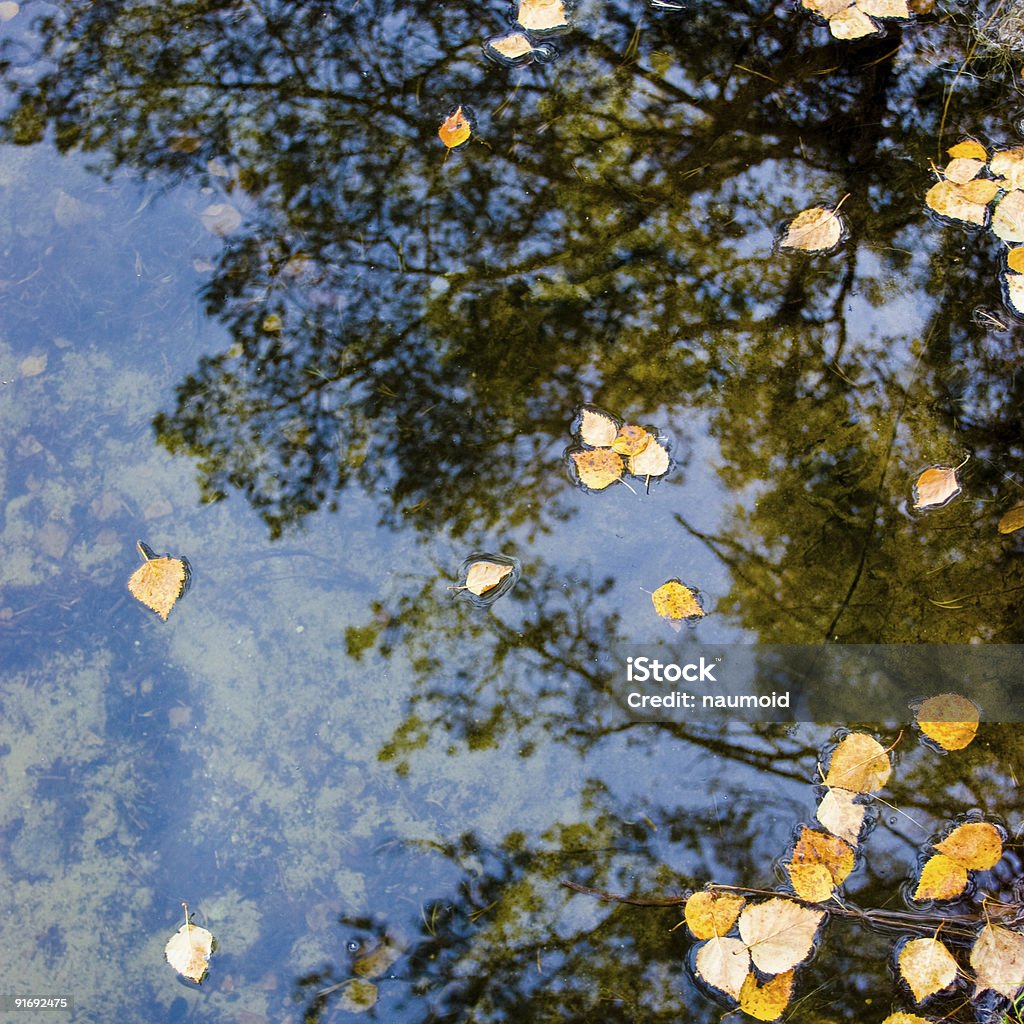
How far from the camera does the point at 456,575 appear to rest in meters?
2.17

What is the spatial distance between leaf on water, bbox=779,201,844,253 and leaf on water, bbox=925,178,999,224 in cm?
30

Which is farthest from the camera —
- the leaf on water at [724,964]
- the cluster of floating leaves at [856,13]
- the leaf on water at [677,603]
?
the cluster of floating leaves at [856,13]

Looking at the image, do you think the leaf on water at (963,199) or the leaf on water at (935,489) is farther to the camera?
the leaf on water at (963,199)

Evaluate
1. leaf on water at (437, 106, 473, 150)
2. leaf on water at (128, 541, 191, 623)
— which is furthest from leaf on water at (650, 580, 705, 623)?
leaf on water at (437, 106, 473, 150)

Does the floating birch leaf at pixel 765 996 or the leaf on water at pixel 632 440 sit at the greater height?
the leaf on water at pixel 632 440

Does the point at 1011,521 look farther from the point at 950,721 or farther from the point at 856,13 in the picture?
the point at 856,13

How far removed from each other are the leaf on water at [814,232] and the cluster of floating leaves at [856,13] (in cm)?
64

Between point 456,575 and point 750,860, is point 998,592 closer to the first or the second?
point 750,860

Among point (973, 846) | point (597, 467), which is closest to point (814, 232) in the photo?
point (597, 467)

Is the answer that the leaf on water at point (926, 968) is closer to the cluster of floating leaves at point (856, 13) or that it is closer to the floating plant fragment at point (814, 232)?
the floating plant fragment at point (814, 232)

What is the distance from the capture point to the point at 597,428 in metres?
2.21

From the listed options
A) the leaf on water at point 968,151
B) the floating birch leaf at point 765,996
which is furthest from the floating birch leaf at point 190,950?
the leaf on water at point 968,151

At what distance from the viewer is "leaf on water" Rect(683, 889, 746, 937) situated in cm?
206

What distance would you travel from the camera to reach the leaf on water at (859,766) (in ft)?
6.96
